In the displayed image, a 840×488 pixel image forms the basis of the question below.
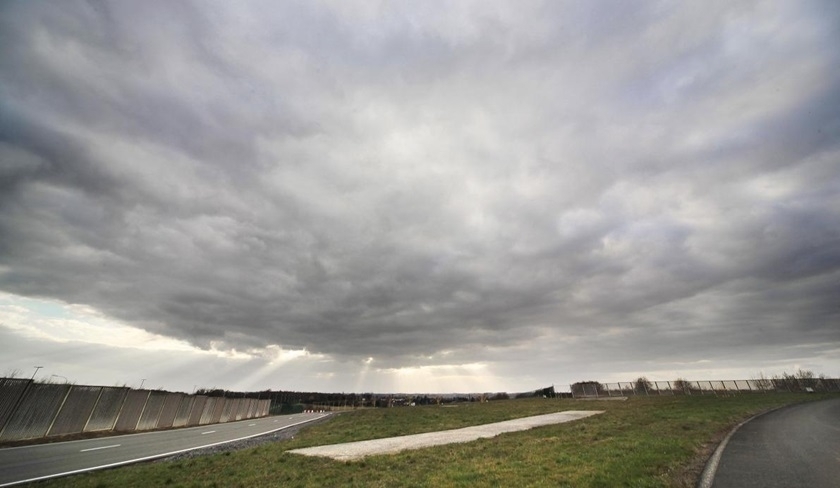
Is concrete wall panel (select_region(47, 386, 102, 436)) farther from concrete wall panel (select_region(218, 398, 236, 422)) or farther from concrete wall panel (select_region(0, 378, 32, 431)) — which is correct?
concrete wall panel (select_region(218, 398, 236, 422))

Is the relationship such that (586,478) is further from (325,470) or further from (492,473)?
(325,470)

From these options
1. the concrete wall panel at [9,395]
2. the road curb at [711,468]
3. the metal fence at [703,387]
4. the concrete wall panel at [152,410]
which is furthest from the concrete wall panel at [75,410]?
the metal fence at [703,387]

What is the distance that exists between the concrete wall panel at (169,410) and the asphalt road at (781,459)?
4270cm

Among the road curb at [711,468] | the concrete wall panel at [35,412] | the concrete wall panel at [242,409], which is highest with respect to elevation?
the concrete wall panel at [242,409]

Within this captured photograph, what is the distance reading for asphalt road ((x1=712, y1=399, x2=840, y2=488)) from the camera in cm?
944

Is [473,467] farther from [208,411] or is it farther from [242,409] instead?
[242,409]

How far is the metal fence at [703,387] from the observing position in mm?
68875

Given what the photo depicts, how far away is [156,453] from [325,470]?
11.0 m

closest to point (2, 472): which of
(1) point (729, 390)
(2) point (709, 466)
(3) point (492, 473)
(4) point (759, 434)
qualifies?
(3) point (492, 473)

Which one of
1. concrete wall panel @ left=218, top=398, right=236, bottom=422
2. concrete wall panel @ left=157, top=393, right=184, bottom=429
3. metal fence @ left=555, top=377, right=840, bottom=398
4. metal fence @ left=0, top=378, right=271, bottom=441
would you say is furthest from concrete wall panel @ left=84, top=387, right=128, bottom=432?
metal fence @ left=555, top=377, right=840, bottom=398

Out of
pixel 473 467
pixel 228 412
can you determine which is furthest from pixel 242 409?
pixel 473 467

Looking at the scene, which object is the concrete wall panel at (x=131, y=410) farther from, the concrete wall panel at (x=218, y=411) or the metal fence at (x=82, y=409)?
the concrete wall panel at (x=218, y=411)

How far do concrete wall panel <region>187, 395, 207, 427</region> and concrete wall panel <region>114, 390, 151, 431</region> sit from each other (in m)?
10.2

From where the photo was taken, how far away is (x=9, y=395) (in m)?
20.6
